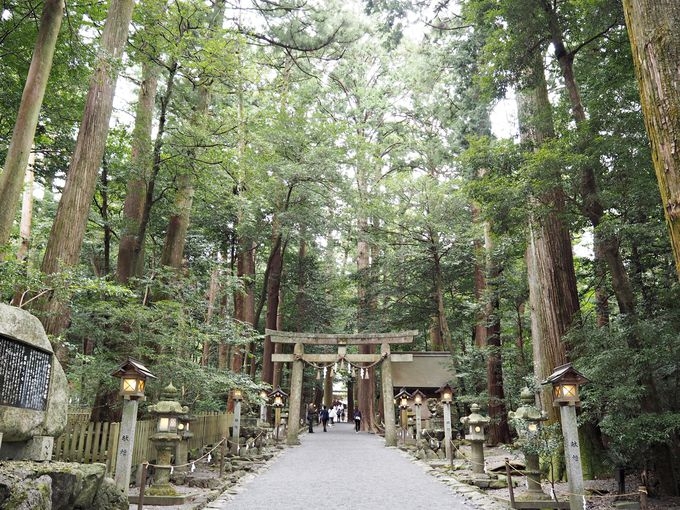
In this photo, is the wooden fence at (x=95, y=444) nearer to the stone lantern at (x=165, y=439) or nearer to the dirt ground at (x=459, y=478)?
the stone lantern at (x=165, y=439)

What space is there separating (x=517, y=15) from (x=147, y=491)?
900 centimetres

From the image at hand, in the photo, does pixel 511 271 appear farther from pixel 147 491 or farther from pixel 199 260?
pixel 147 491

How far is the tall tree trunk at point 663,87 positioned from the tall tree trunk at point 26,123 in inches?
248

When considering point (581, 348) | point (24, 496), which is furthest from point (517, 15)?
point (24, 496)

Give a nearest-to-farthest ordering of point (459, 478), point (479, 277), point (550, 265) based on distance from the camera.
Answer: point (459, 478)
point (550, 265)
point (479, 277)

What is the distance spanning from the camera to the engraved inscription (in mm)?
4059

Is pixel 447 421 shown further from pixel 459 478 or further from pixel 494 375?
pixel 494 375

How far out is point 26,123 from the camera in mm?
5742

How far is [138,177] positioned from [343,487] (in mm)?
7231

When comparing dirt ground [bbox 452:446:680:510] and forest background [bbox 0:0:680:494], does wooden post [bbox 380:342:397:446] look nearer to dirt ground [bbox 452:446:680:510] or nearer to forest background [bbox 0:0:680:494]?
forest background [bbox 0:0:680:494]

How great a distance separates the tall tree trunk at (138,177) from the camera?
31.5ft

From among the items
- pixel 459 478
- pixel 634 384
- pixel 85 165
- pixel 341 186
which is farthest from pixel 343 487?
pixel 341 186

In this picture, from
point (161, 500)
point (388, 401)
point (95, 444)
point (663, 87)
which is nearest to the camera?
point (663, 87)

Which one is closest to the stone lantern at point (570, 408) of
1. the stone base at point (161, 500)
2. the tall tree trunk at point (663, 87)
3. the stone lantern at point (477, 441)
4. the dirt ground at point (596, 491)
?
the dirt ground at point (596, 491)
